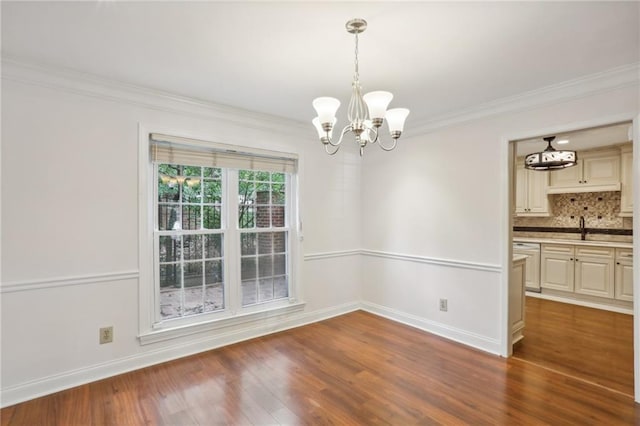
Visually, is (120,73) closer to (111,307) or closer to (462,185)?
(111,307)

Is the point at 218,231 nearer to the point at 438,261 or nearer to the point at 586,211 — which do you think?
the point at 438,261

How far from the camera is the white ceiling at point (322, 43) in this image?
5.64 ft

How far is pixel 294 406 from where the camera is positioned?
2277 mm

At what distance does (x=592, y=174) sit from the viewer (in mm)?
4918

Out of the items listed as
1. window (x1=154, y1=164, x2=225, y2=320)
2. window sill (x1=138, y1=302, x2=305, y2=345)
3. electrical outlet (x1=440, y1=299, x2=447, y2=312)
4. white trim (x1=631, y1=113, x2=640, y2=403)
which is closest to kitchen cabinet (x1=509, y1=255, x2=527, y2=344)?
electrical outlet (x1=440, y1=299, x2=447, y2=312)

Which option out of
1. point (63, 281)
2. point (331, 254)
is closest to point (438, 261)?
point (331, 254)

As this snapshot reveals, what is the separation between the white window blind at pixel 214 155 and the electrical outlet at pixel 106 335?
148 cm

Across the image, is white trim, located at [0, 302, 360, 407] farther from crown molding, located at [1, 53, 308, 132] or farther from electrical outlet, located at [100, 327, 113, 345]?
crown molding, located at [1, 53, 308, 132]

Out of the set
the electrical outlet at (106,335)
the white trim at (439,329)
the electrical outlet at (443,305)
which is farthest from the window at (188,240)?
the electrical outlet at (443,305)

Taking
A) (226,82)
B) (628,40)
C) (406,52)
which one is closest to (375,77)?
(406,52)

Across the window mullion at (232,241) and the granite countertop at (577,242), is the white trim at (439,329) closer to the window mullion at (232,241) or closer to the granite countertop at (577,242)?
the window mullion at (232,241)

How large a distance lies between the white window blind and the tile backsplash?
15.5 feet

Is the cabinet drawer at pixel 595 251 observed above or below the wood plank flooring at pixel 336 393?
above

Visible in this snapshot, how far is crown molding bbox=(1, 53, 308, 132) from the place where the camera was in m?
2.31
